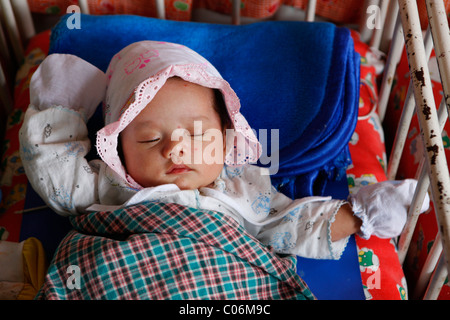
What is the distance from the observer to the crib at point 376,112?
92 centimetres

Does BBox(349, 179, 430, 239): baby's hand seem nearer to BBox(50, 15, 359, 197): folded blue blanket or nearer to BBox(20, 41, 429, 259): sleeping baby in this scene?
BBox(20, 41, 429, 259): sleeping baby

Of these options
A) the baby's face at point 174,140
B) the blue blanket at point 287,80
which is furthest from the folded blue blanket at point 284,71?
the baby's face at point 174,140

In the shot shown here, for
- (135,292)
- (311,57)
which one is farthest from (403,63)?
(135,292)

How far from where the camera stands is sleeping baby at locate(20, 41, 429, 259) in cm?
105

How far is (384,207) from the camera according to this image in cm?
109

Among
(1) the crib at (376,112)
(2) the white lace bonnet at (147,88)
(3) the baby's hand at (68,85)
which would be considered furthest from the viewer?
(3) the baby's hand at (68,85)

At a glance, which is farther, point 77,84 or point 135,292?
point 77,84

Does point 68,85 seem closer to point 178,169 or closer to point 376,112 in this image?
point 178,169

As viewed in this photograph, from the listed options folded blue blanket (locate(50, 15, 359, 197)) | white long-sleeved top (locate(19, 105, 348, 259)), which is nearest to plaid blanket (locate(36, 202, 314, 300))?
white long-sleeved top (locate(19, 105, 348, 259))

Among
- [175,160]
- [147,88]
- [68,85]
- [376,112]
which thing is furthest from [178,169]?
[376,112]

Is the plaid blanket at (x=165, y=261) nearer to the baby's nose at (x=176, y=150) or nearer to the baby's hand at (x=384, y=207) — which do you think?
the baby's nose at (x=176, y=150)

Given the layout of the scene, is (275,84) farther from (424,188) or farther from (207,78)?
(424,188)
